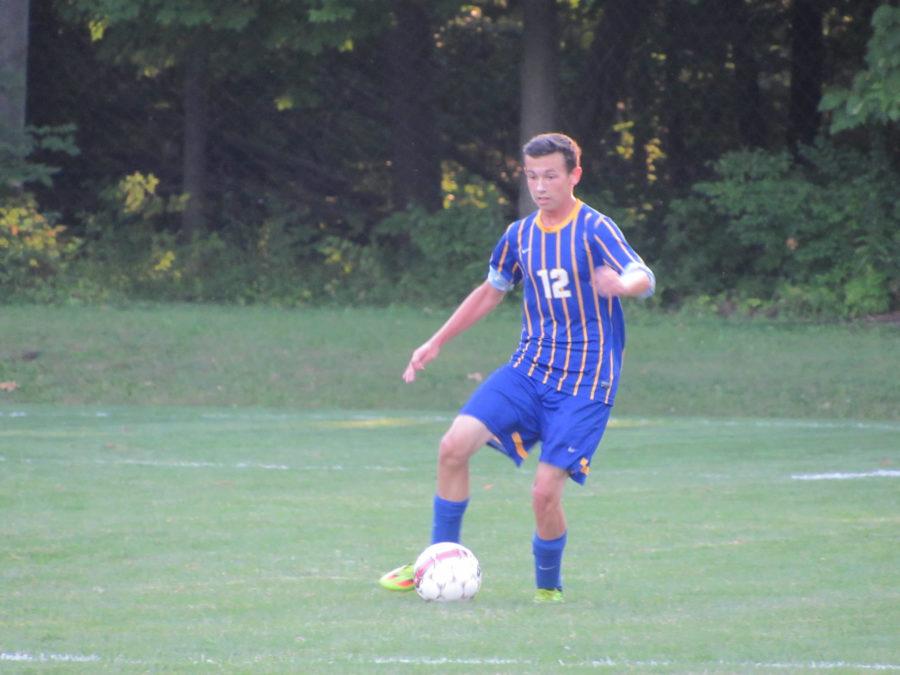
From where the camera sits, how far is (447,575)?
659 centimetres

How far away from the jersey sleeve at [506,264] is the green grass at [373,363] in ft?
32.3

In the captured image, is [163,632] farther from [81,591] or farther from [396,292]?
[396,292]

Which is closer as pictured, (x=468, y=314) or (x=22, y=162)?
(x=468, y=314)

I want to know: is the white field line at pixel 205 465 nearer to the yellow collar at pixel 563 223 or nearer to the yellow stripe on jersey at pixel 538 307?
the yellow stripe on jersey at pixel 538 307

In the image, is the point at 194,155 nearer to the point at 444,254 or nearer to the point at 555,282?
the point at 444,254

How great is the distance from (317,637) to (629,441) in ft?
26.8

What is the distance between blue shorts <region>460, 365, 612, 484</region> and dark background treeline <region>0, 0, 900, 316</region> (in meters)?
15.5

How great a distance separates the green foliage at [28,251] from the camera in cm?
2294

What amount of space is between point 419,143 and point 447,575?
21.0 meters

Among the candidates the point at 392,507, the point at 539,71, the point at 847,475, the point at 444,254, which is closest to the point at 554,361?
the point at 392,507

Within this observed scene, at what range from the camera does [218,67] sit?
83.9 feet

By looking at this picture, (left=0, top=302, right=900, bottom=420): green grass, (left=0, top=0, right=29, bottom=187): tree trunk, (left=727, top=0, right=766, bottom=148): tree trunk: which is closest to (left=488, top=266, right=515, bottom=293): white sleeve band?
(left=0, top=302, right=900, bottom=420): green grass

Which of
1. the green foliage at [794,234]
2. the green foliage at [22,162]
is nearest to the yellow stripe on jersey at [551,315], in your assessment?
the green foliage at [794,234]

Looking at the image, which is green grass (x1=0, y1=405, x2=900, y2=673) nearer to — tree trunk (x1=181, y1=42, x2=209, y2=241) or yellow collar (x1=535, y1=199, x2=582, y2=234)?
yellow collar (x1=535, y1=199, x2=582, y2=234)
